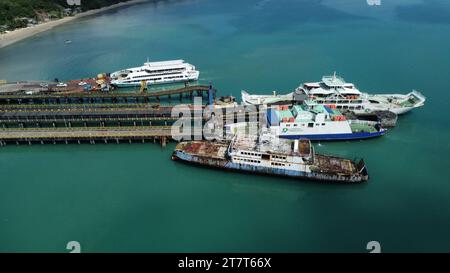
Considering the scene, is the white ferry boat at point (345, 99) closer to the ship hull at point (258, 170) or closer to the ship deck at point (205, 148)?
the ship deck at point (205, 148)

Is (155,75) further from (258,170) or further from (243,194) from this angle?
(243,194)

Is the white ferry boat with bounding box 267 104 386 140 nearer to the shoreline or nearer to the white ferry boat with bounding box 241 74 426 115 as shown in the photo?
the white ferry boat with bounding box 241 74 426 115

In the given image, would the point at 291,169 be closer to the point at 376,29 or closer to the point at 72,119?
the point at 72,119

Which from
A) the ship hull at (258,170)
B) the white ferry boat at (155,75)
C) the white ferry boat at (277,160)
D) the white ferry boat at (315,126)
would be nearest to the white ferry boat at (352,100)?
the white ferry boat at (315,126)

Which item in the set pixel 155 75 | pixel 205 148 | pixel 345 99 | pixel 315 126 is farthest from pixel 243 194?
pixel 155 75

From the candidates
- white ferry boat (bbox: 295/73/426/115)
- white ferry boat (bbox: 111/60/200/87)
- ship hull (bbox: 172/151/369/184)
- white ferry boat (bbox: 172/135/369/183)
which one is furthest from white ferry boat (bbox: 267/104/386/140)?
Result: white ferry boat (bbox: 111/60/200/87)

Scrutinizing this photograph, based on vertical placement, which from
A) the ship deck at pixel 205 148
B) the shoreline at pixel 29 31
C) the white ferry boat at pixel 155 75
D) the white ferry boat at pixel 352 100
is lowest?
the ship deck at pixel 205 148
